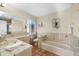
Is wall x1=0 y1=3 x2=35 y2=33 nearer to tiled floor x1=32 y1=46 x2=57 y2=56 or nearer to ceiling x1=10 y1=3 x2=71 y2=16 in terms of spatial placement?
ceiling x1=10 y1=3 x2=71 y2=16

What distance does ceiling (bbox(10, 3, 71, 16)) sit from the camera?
1535 mm

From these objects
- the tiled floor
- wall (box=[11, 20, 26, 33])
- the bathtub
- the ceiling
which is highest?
the ceiling

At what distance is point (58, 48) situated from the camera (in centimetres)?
155

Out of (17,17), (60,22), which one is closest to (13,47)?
(17,17)

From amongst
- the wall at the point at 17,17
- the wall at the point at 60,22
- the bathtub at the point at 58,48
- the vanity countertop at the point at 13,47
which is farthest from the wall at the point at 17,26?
the bathtub at the point at 58,48

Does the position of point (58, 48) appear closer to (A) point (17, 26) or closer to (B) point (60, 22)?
(B) point (60, 22)

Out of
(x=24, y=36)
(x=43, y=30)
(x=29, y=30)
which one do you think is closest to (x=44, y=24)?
(x=43, y=30)

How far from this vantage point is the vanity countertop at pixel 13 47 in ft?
4.94

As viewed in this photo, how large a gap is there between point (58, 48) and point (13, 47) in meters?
0.66

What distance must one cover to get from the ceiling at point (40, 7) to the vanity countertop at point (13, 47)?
48 centimetres

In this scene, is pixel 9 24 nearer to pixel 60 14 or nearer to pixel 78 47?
pixel 60 14

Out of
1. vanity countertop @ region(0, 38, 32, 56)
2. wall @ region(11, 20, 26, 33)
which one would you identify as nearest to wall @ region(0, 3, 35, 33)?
wall @ region(11, 20, 26, 33)

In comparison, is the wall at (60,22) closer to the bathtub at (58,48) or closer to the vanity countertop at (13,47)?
the bathtub at (58,48)

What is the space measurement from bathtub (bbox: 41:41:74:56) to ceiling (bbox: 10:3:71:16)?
0.45 meters
